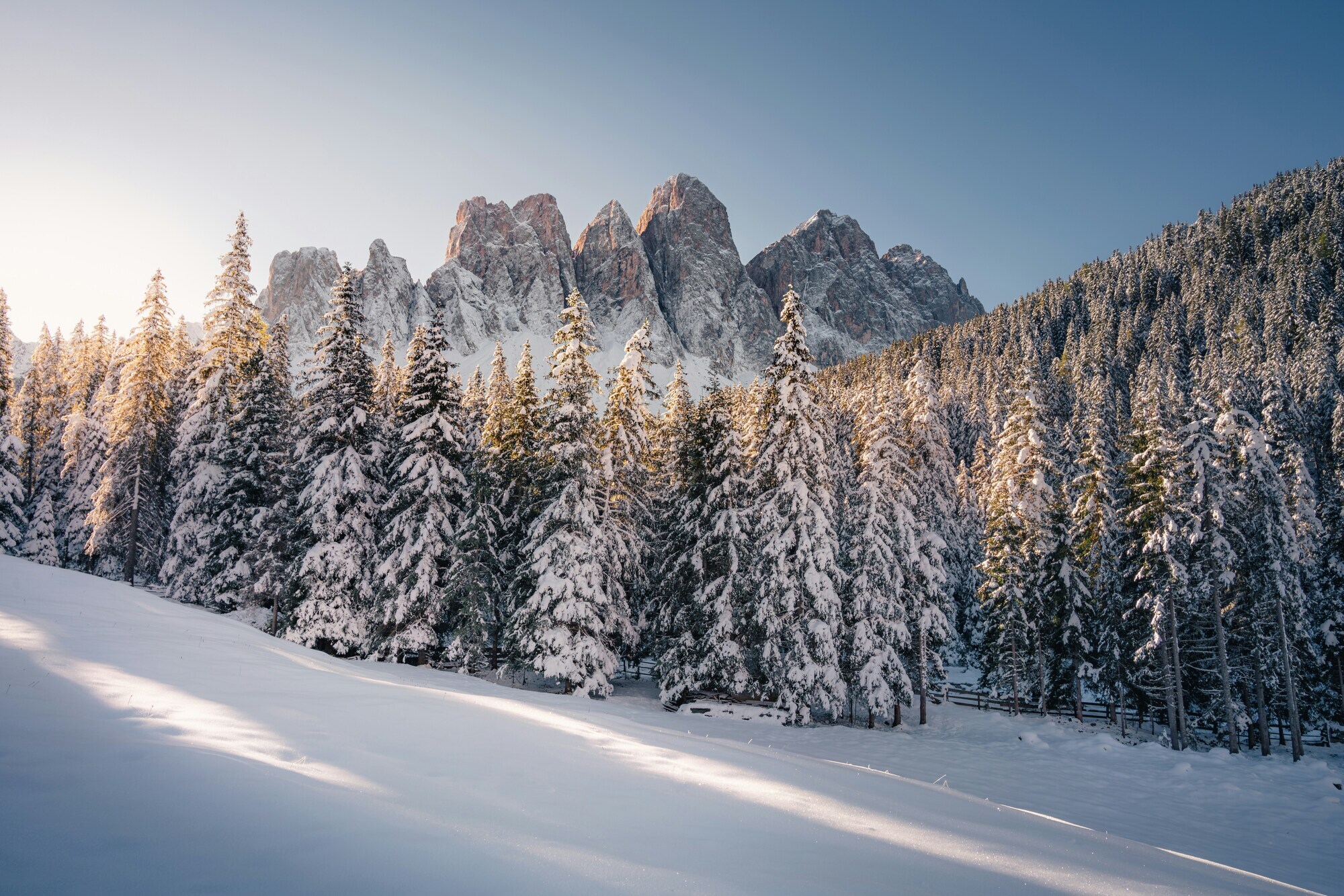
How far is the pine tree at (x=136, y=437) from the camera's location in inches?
1105

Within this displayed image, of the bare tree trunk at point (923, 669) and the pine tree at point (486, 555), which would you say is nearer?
the pine tree at point (486, 555)

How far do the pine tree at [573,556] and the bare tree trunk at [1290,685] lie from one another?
24738 millimetres

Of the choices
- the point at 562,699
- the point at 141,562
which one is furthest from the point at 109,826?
the point at 141,562

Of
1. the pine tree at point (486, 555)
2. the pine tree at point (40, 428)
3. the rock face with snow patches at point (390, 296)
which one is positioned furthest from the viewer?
the rock face with snow patches at point (390, 296)

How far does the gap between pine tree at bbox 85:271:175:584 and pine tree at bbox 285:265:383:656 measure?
976cm

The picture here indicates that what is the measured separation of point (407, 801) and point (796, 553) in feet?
59.3

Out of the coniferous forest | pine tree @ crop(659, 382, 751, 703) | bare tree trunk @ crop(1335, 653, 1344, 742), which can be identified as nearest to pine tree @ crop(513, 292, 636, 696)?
the coniferous forest

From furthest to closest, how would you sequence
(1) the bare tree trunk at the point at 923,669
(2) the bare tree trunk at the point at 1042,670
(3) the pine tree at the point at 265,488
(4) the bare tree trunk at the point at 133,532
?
(4) the bare tree trunk at the point at 133,532
(2) the bare tree trunk at the point at 1042,670
(3) the pine tree at the point at 265,488
(1) the bare tree trunk at the point at 923,669

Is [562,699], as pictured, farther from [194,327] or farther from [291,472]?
[194,327]

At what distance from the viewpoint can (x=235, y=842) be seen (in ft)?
12.1

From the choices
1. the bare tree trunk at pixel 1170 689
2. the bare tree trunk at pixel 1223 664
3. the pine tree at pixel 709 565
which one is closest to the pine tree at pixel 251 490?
the pine tree at pixel 709 565

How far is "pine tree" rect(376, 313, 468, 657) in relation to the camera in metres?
23.1

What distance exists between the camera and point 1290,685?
74.8 ft

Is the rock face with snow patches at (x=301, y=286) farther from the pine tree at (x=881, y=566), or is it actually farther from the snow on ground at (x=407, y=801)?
the snow on ground at (x=407, y=801)
